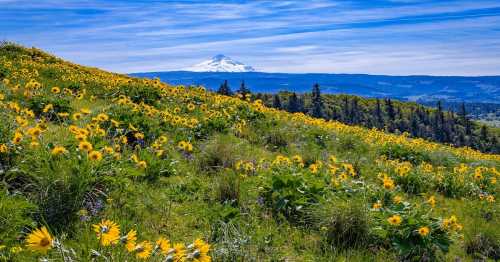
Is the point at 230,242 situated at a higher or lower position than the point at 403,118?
higher

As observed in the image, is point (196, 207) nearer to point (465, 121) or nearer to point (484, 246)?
point (484, 246)

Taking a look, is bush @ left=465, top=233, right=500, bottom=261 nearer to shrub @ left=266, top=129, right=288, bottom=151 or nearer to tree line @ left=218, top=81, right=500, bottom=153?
shrub @ left=266, top=129, right=288, bottom=151

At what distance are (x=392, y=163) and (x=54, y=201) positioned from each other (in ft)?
25.1

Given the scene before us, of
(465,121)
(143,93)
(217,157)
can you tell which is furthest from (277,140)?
(465,121)

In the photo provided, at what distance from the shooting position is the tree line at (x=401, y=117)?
139125 mm

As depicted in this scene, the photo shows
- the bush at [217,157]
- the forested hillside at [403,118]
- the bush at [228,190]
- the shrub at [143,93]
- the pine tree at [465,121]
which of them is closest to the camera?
the bush at [228,190]

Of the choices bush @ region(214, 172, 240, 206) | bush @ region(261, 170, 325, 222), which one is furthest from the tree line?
bush @ region(214, 172, 240, 206)

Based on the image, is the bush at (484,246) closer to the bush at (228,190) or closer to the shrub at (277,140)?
the bush at (228,190)

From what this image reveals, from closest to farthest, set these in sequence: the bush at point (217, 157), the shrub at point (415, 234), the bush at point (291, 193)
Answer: the shrub at point (415, 234) < the bush at point (291, 193) < the bush at point (217, 157)

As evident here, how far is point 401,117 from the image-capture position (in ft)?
553

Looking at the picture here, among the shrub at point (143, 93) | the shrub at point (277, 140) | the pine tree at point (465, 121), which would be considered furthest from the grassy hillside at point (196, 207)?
the pine tree at point (465, 121)

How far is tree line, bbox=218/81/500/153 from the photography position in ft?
456

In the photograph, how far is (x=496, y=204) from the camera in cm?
857

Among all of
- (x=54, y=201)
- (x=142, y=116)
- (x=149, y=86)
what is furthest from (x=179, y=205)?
(x=149, y=86)
